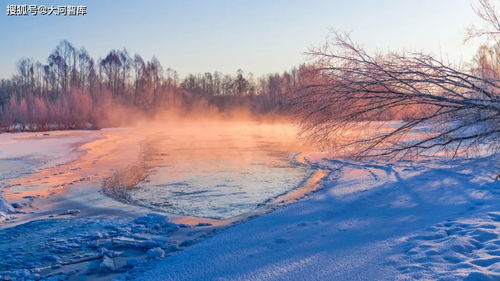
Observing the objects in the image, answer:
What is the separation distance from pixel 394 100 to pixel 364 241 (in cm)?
204

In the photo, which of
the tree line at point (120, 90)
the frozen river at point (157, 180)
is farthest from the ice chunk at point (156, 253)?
the tree line at point (120, 90)

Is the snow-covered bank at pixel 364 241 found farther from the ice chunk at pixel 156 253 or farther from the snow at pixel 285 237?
the ice chunk at pixel 156 253

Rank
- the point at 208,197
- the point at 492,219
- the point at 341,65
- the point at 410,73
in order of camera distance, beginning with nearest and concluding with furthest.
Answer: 1. the point at 410,73
2. the point at 341,65
3. the point at 492,219
4. the point at 208,197

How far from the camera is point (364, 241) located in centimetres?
621

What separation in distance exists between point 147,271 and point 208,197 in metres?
4.95

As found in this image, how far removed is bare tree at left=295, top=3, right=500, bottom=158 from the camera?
543 centimetres

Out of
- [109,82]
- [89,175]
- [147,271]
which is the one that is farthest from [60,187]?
[109,82]

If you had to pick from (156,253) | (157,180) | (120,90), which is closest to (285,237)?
(156,253)

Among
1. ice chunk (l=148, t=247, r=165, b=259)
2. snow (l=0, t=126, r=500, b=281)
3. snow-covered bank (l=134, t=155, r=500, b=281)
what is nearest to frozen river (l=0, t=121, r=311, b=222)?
snow (l=0, t=126, r=500, b=281)

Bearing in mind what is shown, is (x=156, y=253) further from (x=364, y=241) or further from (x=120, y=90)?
(x=120, y=90)

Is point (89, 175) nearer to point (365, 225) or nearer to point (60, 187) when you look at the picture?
point (60, 187)

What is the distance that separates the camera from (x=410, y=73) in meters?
5.43

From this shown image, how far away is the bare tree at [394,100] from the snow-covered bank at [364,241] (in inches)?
51.1

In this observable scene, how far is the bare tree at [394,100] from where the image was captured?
5430mm
